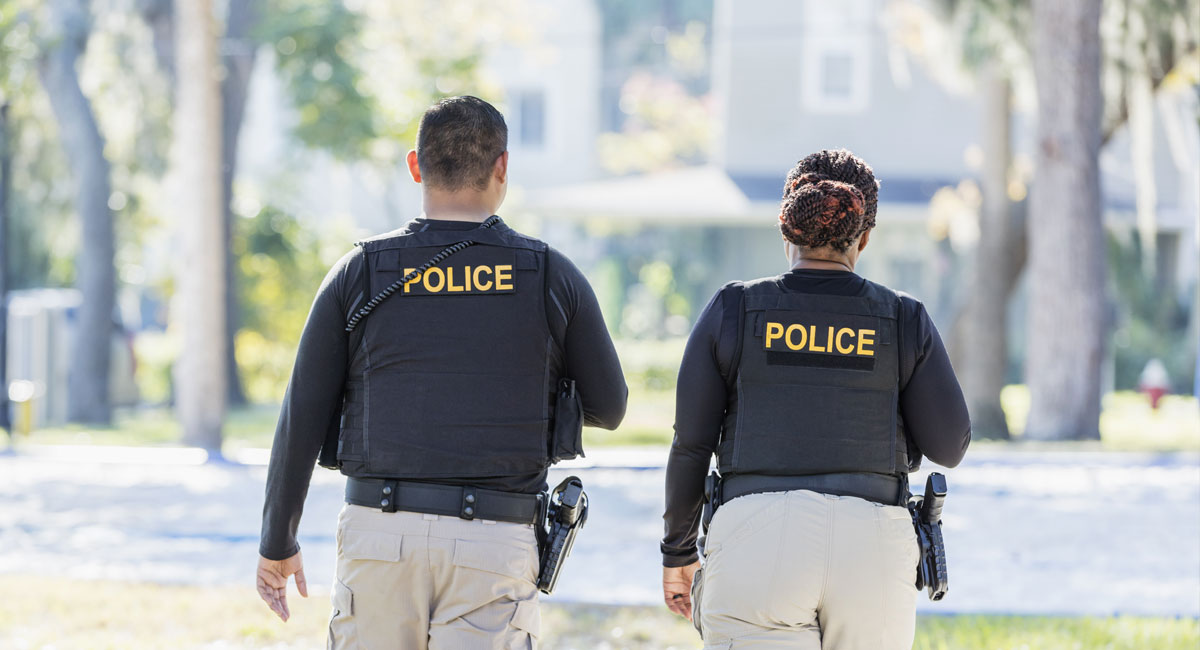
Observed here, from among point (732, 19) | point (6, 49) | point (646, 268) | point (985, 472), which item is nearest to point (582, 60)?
point (646, 268)

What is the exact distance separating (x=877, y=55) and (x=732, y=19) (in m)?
2.52

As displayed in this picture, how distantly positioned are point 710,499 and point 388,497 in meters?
0.77

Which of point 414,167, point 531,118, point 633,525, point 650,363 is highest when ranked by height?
point 531,118

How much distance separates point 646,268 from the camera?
29141mm

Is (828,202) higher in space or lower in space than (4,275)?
higher

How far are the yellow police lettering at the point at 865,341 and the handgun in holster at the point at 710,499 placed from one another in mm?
463

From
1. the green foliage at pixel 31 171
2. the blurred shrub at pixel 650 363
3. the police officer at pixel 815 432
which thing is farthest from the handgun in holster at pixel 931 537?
the blurred shrub at pixel 650 363

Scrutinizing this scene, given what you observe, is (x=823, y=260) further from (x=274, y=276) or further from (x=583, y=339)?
(x=274, y=276)

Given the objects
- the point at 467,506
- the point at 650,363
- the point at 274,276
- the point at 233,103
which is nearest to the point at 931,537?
the point at 467,506

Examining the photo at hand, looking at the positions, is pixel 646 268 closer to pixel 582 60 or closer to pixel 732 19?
pixel 732 19

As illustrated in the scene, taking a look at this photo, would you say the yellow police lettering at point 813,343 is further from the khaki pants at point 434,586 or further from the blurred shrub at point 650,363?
the blurred shrub at point 650,363

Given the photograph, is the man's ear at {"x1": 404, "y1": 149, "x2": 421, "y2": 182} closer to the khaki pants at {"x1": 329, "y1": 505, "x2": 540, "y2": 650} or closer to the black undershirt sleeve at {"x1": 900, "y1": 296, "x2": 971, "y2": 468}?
the khaki pants at {"x1": 329, "y1": 505, "x2": 540, "y2": 650}

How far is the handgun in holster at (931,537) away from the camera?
338cm

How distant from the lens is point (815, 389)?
333 centimetres
